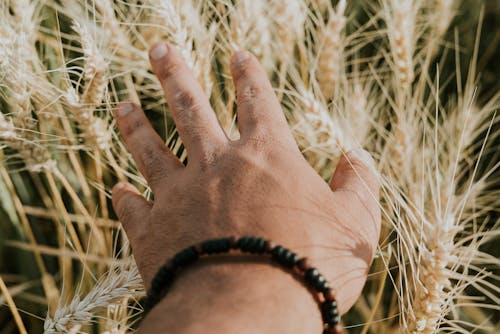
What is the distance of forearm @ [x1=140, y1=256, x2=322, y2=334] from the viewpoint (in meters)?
0.84

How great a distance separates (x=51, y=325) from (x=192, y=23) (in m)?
0.70

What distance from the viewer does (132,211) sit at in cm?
115

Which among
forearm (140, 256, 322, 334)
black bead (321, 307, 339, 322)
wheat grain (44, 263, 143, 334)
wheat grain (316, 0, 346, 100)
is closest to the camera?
forearm (140, 256, 322, 334)

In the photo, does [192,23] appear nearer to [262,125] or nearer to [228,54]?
[228,54]

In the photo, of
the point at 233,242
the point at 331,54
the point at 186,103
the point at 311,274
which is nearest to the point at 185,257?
the point at 233,242

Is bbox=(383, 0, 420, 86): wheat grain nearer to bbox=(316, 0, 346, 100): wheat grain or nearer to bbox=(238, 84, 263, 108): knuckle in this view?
bbox=(316, 0, 346, 100): wheat grain

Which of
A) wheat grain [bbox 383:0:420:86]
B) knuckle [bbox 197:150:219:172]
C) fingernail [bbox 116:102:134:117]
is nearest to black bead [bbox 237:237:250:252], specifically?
knuckle [bbox 197:150:219:172]

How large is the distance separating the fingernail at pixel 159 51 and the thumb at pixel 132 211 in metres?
0.28

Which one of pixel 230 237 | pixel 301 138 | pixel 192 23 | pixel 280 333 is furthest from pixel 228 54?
pixel 280 333

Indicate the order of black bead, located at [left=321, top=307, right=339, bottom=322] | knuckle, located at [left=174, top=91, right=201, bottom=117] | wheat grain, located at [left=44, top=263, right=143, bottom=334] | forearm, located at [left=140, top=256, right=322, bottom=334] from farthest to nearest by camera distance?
knuckle, located at [left=174, top=91, right=201, bottom=117]
wheat grain, located at [left=44, top=263, right=143, bottom=334]
black bead, located at [left=321, top=307, right=339, bottom=322]
forearm, located at [left=140, top=256, right=322, bottom=334]

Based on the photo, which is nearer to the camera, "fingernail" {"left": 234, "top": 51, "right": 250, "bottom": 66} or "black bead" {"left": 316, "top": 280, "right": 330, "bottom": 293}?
"black bead" {"left": 316, "top": 280, "right": 330, "bottom": 293}

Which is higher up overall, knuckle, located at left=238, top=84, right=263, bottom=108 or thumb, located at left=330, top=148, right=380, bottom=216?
knuckle, located at left=238, top=84, right=263, bottom=108

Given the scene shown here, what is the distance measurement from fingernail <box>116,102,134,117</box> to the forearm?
0.44 m

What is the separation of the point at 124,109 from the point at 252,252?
488 millimetres
